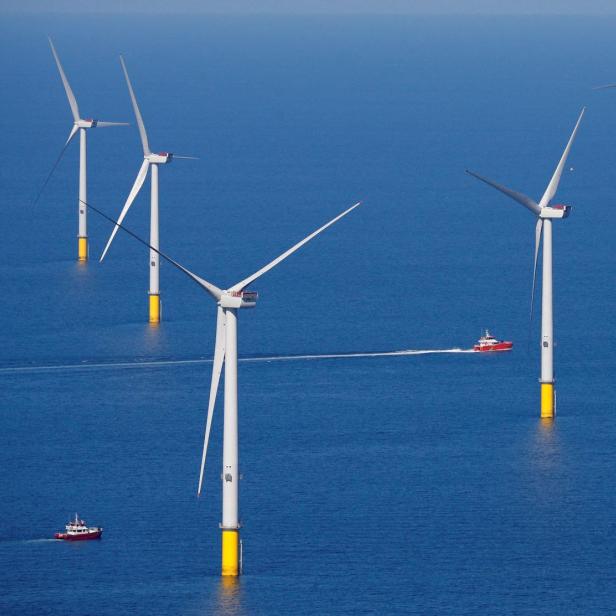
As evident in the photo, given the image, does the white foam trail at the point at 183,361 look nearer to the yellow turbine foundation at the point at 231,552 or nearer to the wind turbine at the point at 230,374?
the yellow turbine foundation at the point at 231,552

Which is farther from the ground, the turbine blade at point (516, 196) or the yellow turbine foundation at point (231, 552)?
the turbine blade at point (516, 196)

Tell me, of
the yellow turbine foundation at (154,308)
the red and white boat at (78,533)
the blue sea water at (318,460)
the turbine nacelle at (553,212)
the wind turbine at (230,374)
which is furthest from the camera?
the yellow turbine foundation at (154,308)

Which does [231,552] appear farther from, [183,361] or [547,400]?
[183,361]

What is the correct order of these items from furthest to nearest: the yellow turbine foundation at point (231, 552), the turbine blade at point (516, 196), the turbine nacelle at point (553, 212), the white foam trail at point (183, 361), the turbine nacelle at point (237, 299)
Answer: the white foam trail at point (183, 361) → the turbine nacelle at point (553, 212) → the turbine blade at point (516, 196) → the yellow turbine foundation at point (231, 552) → the turbine nacelle at point (237, 299)

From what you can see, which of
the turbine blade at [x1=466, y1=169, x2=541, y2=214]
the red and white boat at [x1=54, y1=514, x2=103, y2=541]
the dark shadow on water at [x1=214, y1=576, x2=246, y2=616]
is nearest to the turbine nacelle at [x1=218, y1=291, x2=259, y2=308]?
the dark shadow on water at [x1=214, y1=576, x2=246, y2=616]

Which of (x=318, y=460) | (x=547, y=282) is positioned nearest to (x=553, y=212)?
(x=547, y=282)

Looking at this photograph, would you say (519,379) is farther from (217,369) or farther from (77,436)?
(217,369)

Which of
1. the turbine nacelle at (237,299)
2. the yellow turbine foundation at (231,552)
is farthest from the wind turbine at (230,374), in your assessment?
the yellow turbine foundation at (231,552)
